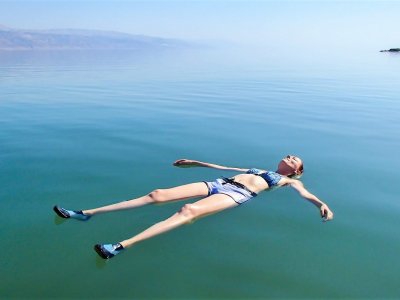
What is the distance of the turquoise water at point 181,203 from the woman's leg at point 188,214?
0.15m

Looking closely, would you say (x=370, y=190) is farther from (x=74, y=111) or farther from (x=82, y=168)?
(x=74, y=111)

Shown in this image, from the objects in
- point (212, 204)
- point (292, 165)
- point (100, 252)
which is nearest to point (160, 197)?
point (212, 204)

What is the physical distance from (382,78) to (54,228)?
27694 millimetres

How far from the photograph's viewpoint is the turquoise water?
203 inches

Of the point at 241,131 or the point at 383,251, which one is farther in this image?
the point at 241,131

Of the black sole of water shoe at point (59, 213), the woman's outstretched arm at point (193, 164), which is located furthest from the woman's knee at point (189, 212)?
the woman's outstretched arm at point (193, 164)

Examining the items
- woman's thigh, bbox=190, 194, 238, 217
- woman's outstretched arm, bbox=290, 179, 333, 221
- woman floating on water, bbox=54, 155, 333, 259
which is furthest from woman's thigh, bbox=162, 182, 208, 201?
woman's outstretched arm, bbox=290, 179, 333, 221

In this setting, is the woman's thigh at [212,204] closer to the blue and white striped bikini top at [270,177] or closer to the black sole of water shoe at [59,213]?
the blue and white striped bikini top at [270,177]

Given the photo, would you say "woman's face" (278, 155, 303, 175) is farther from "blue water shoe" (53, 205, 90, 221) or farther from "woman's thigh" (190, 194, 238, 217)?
"blue water shoe" (53, 205, 90, 221)

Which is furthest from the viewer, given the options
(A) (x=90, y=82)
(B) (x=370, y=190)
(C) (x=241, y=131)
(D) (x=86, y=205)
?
(A) (x=90, y=82)

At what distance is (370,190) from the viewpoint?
8.05 m

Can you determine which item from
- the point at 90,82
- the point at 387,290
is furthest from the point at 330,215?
the point at 90,82

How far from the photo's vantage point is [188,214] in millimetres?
6324

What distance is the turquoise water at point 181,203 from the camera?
17.0 ft
